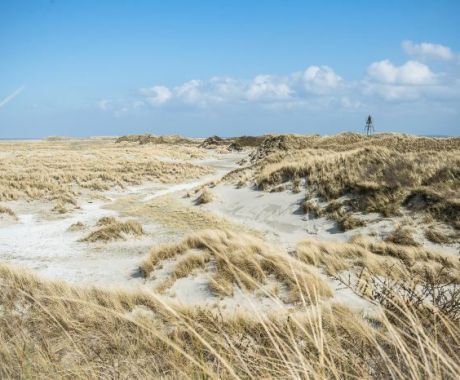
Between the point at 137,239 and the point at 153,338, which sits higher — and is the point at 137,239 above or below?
below

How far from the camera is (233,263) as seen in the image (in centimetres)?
772

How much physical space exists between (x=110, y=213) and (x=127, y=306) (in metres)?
13.9

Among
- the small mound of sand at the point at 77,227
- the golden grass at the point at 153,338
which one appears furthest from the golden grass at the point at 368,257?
the small mound of sand at the point at 77,227

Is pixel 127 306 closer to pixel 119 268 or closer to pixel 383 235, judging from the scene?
pixel 119 268

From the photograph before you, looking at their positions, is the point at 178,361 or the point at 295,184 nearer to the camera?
the point at 178,361

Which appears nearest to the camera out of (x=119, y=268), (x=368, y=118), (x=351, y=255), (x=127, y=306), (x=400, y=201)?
(x=127, y=306)

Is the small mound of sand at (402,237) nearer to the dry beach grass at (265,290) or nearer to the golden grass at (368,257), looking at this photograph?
the dry beach grass at (265,290)

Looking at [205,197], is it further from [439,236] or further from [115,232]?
[439,236]

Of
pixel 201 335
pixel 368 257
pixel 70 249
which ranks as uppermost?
pixel 201 335

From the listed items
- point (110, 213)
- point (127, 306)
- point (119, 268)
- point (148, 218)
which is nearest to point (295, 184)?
point (148, 218)

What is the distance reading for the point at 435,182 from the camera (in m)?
14.3

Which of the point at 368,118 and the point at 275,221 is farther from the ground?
the point at 368,118

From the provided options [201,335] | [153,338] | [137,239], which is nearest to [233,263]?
[201,335]

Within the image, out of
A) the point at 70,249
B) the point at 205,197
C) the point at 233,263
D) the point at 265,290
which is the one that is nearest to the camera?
the point at 265,290
